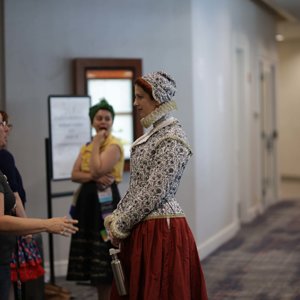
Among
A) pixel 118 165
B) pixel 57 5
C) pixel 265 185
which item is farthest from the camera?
pixel 265 185

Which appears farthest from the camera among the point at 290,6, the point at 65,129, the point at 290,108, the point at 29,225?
the point at 290,108

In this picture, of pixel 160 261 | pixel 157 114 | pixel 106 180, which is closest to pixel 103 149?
pixel 106 180

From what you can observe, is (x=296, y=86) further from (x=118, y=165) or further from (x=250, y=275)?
(x=118, y=165)

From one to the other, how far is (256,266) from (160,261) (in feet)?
9.66

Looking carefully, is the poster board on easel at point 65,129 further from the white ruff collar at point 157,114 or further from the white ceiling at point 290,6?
the white ceiling at point 290,6

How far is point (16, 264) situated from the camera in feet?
11.8

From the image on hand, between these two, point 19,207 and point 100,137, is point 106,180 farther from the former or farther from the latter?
point 19,207

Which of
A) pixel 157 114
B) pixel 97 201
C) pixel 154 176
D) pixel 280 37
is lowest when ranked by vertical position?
pixel 97 201

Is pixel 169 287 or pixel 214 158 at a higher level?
pixel 214 158

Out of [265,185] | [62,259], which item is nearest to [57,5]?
[62,259]

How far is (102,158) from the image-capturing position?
3977 mm

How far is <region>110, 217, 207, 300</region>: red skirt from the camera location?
9.20 ft

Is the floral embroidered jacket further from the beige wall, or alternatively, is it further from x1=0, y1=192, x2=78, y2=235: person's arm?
the beige wall

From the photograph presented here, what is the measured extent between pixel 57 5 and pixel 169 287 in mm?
3100
